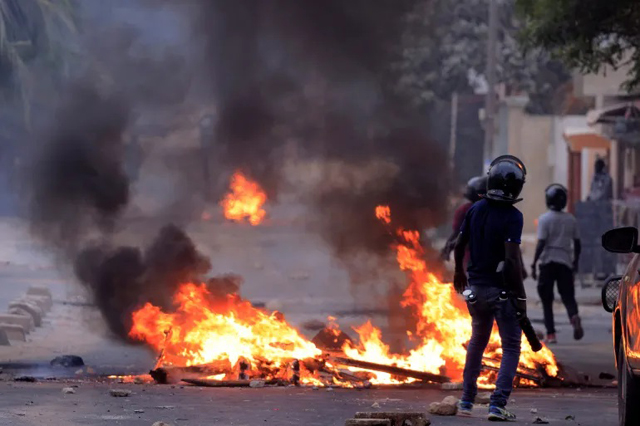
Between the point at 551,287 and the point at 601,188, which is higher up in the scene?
the point at 601,188

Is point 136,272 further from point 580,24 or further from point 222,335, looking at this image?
point 580,24

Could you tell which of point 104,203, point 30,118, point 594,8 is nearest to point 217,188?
point 104,203

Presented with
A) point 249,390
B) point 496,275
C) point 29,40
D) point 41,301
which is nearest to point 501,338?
point 496,275

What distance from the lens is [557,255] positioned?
46.5 ft

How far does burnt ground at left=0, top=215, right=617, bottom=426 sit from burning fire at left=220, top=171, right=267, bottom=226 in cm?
80

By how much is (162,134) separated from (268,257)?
13.0m

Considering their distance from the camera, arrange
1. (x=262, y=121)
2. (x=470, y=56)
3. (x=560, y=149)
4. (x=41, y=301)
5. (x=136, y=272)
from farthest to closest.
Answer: (x=470, y=56) < (x=560, y=149) < (x=41, y=301) < (x=262, y=121) < (x=136, y=272)

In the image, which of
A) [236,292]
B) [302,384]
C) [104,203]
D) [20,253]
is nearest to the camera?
[302,384]

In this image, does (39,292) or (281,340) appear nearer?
(281,340)

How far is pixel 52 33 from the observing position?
20297 millimetres

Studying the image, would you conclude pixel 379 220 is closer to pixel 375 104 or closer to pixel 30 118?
pixel 375 104

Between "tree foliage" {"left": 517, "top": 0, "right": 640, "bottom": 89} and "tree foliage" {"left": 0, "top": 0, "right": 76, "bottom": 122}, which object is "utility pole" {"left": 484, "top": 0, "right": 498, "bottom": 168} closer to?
"tree foliage" {"left": 0, "top": 0, "right": 76, "bottom": 122}

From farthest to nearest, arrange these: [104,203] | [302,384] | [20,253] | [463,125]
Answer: [463,125], [20,253], [104,203], [302,384]

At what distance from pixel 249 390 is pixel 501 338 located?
206 centimetres
